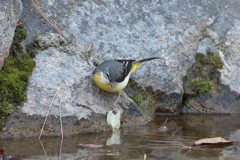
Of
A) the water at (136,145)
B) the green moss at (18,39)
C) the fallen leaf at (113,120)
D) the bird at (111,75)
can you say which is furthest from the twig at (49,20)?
the water at (136,145)

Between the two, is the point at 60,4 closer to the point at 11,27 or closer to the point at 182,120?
the point at 11,27

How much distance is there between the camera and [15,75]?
629 centimetres

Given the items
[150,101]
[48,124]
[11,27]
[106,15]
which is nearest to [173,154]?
[48,124]

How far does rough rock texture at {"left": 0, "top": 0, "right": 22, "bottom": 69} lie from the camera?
20.3ft

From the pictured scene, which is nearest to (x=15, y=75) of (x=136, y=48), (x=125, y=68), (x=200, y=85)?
(x=125, y=68)

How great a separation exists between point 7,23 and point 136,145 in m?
2.86

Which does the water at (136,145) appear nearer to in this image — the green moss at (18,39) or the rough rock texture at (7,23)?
the rough rock texture at (7,23)

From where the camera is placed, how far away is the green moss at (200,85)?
7.96 meters

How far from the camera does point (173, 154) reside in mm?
5078

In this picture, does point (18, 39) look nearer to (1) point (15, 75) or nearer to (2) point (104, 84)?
(1) point (15, 75)

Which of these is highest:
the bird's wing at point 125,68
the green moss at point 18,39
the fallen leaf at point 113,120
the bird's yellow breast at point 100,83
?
the bird's wing at point 125,68

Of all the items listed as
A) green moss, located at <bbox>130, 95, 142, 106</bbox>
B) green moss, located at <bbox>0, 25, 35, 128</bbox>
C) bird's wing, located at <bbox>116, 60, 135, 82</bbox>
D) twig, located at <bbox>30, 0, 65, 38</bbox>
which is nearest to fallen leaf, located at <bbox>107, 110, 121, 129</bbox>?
bird's wing, located at <bbox>116, 60, 135, 82</bbox>

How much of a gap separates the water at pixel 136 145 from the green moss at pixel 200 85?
3.61 ft

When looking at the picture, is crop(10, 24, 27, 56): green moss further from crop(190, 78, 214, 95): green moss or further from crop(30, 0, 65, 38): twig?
crop(190, 78, 214, 95): green moss
